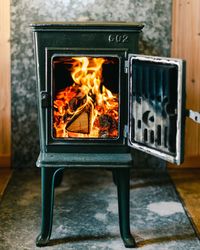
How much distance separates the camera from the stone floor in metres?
2.70

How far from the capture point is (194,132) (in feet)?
12.5

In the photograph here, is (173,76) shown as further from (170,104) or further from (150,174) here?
(150,174)

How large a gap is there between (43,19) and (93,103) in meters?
1.12

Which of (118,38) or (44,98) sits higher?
(118,38)

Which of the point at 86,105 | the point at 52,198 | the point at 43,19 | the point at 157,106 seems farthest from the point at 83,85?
the point at 43,19

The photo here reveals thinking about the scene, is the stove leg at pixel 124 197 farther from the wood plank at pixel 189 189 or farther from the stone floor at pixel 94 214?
the wood plank at pixel 189 189

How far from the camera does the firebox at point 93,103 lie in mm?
2672

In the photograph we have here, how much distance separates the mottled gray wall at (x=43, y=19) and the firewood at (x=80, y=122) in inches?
41.8

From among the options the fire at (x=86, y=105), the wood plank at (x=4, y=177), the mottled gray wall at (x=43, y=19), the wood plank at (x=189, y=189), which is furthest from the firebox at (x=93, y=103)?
the mottled gray wall at (x=43, y=19)

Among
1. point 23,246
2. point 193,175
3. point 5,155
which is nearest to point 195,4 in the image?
point 193,175

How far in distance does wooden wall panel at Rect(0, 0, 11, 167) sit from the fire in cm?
108

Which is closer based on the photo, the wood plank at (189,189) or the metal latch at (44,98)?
the metal latch at (44,98)

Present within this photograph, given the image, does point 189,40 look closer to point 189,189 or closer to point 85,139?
point 189,189

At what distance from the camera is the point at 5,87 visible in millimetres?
3717
